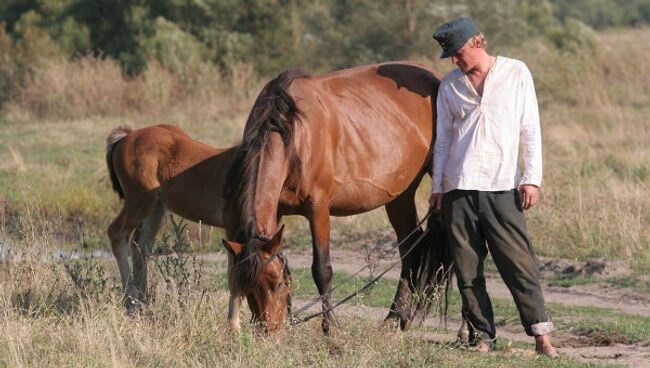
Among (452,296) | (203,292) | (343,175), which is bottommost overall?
(452,296)

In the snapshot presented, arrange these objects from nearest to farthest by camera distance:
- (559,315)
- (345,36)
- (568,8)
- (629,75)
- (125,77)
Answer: (559,315) → (629,75) → (125,77) → (345,36) → (568,8)

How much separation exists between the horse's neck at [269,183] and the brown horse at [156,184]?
1.75m

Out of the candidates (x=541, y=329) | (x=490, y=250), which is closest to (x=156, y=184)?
(x=490, y=250)

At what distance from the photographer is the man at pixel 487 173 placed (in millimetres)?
7410

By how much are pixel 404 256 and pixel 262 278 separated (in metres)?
1.94

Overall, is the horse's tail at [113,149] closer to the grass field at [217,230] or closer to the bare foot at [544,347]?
the grass field at [217,230]

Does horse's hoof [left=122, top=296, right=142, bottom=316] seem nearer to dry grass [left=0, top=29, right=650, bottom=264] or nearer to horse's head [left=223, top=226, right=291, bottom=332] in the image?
horse's head [left=223, top=226, right=291, bottom=332]

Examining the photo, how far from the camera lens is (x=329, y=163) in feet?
26.3

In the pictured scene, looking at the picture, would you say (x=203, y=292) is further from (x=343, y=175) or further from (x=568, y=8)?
(x=568, y=8)

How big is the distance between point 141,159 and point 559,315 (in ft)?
11.1

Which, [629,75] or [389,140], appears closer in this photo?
[389,140]

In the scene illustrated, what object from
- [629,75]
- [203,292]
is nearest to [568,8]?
A: [629,75]

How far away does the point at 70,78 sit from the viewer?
2464 cm

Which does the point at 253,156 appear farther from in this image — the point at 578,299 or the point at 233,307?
the point at 578,299
